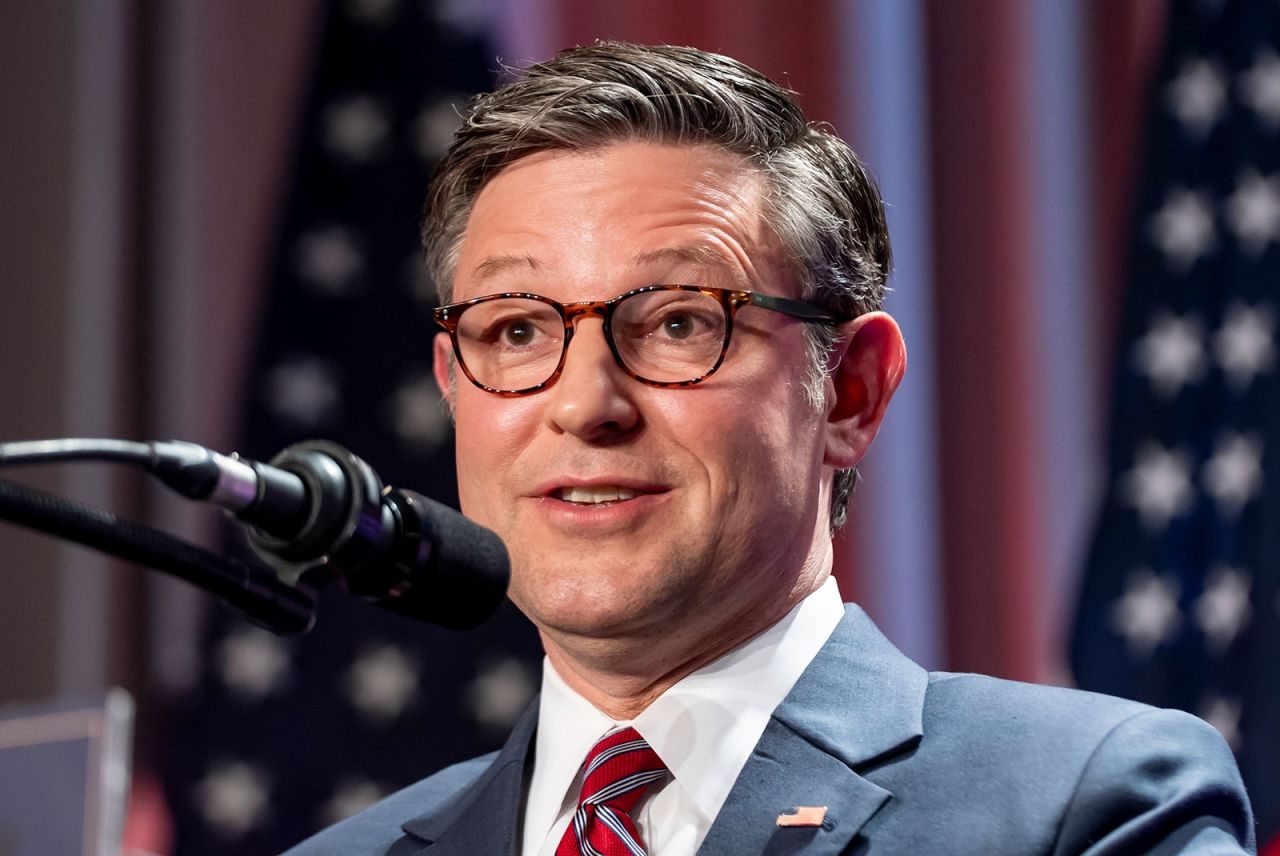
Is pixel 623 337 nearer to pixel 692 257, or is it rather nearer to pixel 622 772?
pixel 692 257

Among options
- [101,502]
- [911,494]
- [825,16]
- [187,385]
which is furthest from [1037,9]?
[101,502]

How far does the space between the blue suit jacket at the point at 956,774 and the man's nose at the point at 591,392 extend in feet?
1.33

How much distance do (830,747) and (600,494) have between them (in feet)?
1.32

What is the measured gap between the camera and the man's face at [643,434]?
1.73 m

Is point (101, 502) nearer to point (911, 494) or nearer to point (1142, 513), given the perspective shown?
point (911, 494)

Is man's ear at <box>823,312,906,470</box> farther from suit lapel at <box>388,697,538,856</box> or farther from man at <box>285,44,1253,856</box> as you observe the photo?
suit lapel at <box>388,697,538,856</box>

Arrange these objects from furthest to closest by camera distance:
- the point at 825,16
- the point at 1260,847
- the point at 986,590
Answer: the point at 825,16, the point at 986,590, the point at 1260,847

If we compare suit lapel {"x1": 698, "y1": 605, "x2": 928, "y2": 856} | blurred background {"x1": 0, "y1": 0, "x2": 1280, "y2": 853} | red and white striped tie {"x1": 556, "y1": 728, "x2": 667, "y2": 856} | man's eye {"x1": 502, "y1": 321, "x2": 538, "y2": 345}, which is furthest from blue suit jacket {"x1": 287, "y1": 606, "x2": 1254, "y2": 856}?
blurred background {"x1": 0, "y1": 0, "x2": 1280, "y2": 853}

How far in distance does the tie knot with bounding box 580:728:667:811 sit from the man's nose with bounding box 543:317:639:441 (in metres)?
0.38

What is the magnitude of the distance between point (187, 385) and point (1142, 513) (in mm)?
2010

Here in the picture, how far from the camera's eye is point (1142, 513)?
288 centimetres

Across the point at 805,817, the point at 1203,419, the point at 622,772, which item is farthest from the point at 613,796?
the point at 1203,419

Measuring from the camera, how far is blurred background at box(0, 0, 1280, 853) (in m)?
2.89

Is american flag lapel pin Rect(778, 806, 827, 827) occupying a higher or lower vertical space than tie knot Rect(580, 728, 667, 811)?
higher
